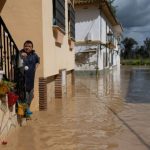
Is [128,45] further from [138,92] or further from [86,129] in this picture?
[86,129]

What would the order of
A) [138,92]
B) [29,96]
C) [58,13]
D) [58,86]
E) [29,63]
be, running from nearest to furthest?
[29,63] < [29,96] < [58,13] < [58,86] < [138,92]

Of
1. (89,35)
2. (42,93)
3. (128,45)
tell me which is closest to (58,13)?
(42,93)

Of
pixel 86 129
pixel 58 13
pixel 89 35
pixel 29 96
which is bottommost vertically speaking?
pixel 86 129

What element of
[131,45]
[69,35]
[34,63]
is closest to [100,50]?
[69,35]

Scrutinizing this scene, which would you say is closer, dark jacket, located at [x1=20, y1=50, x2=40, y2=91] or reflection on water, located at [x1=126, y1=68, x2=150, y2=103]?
dark jacket, located at [x1=20, y1=50, x2=40, y2=91]

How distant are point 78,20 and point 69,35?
14.7 m

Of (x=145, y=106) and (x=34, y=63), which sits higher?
(x=34, y=63)

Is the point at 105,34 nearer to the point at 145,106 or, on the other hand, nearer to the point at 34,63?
the point at 145,106

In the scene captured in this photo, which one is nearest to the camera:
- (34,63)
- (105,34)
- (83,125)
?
(83,125)

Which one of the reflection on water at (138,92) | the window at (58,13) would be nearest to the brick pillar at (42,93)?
the window at (58,13)

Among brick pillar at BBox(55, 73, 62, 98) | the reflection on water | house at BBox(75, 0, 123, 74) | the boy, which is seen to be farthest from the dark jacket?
house at BBox(75, 0, 123, 74)

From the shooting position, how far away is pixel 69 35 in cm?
1410

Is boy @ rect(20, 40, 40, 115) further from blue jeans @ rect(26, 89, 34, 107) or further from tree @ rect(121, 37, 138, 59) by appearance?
tree @ rect(121, 37, 138, 59)

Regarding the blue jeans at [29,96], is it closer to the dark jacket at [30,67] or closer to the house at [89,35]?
the dark jacket at [30,67]
